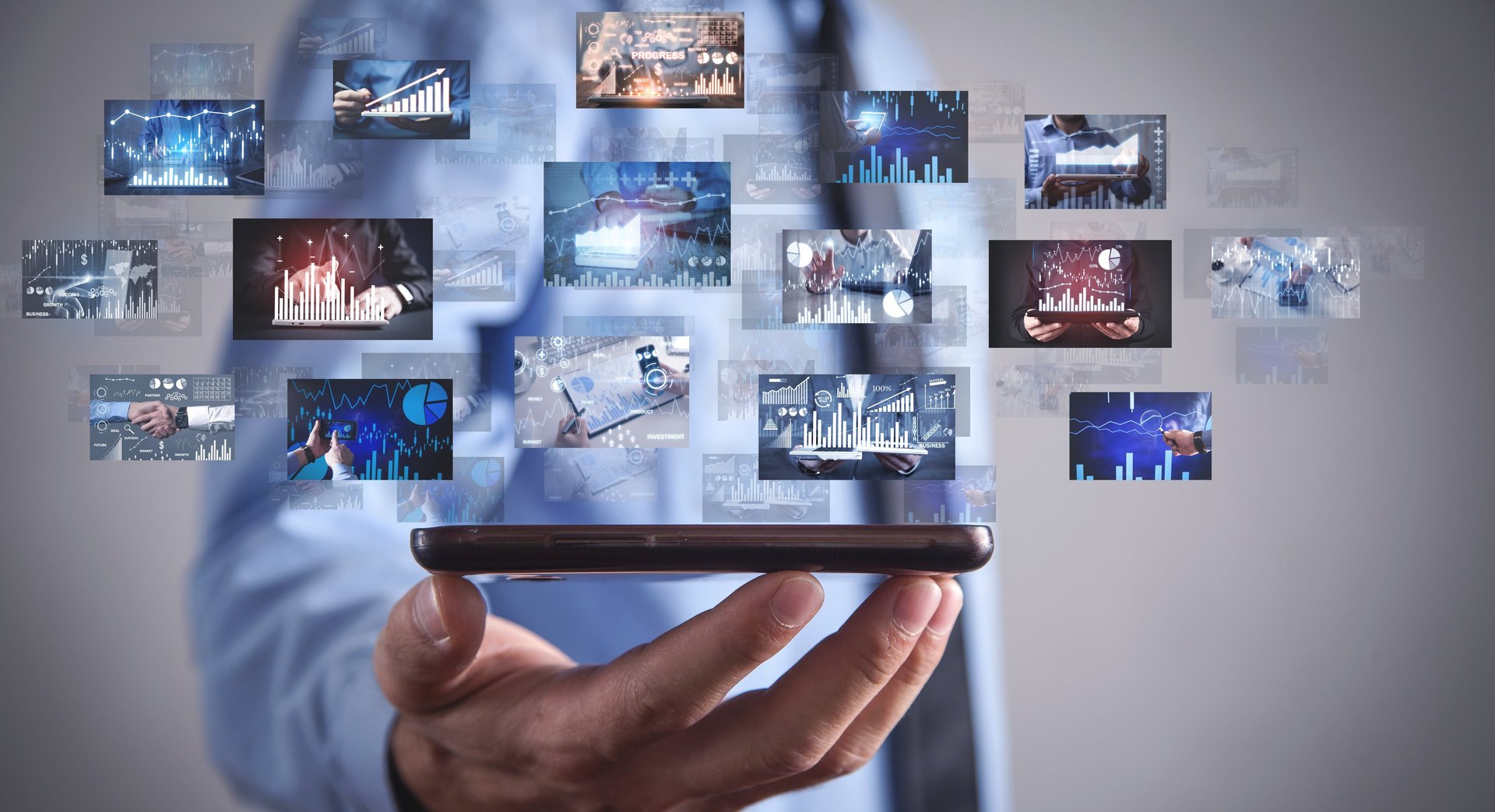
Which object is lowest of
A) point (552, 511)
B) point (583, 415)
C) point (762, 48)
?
point (552, 511)

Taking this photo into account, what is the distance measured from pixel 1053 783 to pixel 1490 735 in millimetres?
638

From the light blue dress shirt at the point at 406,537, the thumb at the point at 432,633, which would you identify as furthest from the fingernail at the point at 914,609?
the light blue dress shirt at the point at 406,537

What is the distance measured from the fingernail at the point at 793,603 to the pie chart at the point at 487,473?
30.6 inches

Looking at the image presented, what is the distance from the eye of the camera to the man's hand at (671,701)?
54 cm

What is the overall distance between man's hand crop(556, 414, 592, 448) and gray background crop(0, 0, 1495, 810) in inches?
20.3

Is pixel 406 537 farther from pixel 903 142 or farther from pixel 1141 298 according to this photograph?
pixel 1141 298

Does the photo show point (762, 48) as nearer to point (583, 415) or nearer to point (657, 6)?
point (657, 6)

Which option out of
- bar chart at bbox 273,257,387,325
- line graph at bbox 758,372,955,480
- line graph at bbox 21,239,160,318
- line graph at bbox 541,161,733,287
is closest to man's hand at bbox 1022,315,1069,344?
line graph at bbox 758,372,955,480

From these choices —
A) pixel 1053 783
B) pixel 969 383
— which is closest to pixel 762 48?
pixel 969 383

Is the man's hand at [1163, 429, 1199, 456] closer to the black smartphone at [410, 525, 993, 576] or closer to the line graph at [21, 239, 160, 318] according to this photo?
the black smartphone at [410, 525, 993, 576]

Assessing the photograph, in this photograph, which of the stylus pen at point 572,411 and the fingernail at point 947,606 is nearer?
the fingernail at point 947,606

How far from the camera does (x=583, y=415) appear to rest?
1188 mm

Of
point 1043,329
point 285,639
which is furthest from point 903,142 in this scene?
point 285,639

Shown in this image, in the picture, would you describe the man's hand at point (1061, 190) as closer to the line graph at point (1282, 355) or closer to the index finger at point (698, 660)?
the line graph at point (1282, 355)
